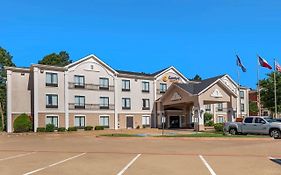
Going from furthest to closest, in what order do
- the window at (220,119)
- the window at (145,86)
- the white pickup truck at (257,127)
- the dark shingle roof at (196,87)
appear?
1. the window at (220,119)
2. the window at (145,86)
3. the dark shingle roof at (196,87)
4. the white pickup truck at (257,127)

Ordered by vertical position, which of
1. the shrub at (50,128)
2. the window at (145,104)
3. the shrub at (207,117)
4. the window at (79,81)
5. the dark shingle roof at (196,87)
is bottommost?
the shrub at (50,128)

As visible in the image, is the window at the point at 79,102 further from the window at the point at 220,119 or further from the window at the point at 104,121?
the window at the point at 220,119

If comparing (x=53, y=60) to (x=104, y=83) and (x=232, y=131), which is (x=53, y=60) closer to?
(x=104, y=83)

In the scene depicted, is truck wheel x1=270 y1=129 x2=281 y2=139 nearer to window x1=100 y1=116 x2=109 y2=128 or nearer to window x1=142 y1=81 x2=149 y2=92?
window x1=100 y1=116 x2=109 y2=128

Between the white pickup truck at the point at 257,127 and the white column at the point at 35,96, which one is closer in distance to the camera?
the white pickup truck at the point at 257,127

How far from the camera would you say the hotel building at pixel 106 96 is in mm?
45906

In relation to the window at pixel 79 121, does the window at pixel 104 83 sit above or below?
above

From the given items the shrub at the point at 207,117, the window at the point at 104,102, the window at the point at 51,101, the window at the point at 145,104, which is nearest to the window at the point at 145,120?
the window at the point at 145,104

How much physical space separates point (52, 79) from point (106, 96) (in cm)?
867

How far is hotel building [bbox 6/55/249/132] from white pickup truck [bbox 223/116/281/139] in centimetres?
1110

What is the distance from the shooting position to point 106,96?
5272 centimetres

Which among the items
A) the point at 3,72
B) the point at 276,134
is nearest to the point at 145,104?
the point at 3,72

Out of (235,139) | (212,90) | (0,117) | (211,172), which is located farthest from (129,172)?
(0,117)

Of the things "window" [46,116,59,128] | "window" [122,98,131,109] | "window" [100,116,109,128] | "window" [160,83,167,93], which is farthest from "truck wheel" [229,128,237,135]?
"window" [160,83,167,93]
